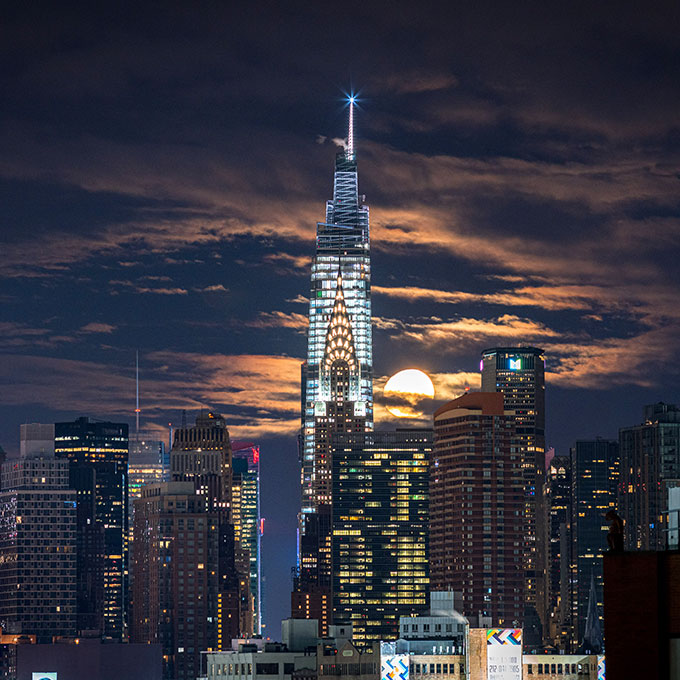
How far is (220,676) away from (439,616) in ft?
90.6

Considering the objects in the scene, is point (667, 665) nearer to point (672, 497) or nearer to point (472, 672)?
point (672, 497)

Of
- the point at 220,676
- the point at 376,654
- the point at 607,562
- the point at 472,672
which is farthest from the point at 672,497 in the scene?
the point at 220,676

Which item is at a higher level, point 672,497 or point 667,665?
point 672,497

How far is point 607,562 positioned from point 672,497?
1.28 meters

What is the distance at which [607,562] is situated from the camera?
22203mm

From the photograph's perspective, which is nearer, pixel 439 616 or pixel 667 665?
pixel 667 665

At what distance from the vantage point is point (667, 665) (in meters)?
21.8

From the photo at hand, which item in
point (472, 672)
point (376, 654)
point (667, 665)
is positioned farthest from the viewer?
point (376, 654)

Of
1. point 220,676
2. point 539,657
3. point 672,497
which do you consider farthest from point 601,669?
point 672,497

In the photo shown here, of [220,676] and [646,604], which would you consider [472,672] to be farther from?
[646,604]

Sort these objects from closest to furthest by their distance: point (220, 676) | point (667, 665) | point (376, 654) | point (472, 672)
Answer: point (667, 665)
point (472, 672)
point (376, 654)
point (220, 676)

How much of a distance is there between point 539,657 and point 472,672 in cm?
931

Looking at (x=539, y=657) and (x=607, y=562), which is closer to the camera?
(x=607, y=562)

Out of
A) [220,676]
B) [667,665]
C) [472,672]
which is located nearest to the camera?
[667,665]
